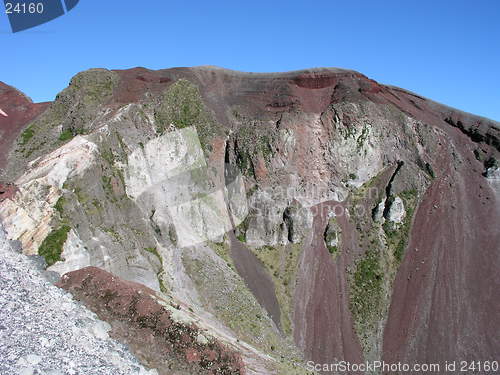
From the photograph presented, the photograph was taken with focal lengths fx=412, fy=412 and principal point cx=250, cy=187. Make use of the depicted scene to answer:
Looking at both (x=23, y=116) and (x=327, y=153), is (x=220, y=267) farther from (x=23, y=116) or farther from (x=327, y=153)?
(x=23, y=116)

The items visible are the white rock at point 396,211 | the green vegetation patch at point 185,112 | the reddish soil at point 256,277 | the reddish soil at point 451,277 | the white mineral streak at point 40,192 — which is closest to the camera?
the white mineral streak at point 40,192

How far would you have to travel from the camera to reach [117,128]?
33156mm

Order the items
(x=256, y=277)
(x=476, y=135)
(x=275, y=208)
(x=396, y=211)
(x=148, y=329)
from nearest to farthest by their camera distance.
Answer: (x=148, y=329) < (x=256, y=277) < (x=396, y=211) < (x=275, y=208) < (x=476, y=135)

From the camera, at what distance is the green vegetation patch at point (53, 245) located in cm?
2336

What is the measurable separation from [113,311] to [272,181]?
867 inches

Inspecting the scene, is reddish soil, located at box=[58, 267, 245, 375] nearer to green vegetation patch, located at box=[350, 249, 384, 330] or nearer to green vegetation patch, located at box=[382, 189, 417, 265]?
green vegetation patch, located at box=[350, 249, 384, 330]

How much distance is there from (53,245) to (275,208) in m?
20.4

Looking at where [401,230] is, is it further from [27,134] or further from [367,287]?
[27,134]

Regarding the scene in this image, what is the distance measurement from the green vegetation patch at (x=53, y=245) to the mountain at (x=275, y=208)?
0.09 m

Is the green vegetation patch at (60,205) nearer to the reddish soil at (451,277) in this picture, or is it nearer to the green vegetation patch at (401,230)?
the reddish soil at (451,277)

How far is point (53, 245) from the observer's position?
23.9 m

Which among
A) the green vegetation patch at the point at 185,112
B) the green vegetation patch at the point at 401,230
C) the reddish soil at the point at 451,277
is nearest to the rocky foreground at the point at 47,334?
the green vegetation patch at the point at 185,112

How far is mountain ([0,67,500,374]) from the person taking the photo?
27422mm

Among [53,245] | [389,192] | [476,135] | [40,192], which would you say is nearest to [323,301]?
[389,192]
